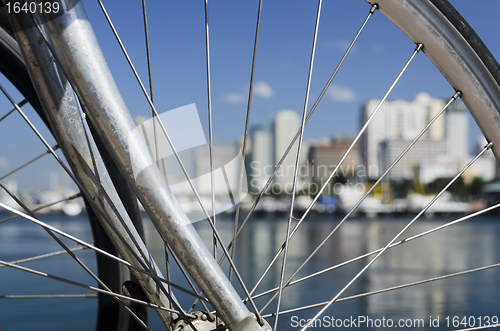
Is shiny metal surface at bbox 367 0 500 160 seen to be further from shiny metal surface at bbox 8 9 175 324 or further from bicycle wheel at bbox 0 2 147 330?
bicycle wheel at bbox 0 2 147 330

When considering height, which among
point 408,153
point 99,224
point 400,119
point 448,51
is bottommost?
point 99,224

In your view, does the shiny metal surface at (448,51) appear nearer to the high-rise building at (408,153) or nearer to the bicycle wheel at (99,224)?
the bicycle wheel at (99,224)

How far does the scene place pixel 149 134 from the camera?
0.71 meters

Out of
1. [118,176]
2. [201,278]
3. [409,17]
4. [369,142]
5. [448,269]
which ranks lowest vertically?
[448,269]

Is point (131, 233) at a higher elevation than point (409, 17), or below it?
below

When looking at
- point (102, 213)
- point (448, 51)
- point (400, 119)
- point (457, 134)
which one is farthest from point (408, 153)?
point (102, 213)

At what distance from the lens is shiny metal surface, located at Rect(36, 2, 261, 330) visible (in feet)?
1.69

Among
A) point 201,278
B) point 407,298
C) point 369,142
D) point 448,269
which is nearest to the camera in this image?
point 201,278

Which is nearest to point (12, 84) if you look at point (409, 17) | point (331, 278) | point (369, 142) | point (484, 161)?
point (409, 17)

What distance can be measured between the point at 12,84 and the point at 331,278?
2744mm

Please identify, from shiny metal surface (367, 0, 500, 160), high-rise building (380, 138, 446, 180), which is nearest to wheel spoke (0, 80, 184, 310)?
shiny metal surface (367, 0, 500, 160)

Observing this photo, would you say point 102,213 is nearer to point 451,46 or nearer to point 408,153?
point 451,46

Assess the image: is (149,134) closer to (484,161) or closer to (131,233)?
(131,233)

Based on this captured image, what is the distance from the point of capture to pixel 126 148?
0.53 meters
